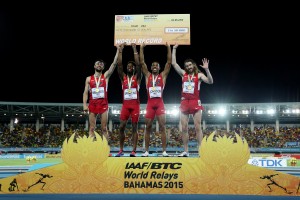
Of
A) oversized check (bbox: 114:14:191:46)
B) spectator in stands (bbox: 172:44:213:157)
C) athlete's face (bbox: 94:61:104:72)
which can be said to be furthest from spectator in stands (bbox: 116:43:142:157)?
oversized check (bbox: 114:14:191:46)

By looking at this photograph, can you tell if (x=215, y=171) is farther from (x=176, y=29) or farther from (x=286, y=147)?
(x=286, y=147)

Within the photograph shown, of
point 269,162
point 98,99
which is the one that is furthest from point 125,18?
point 269,162

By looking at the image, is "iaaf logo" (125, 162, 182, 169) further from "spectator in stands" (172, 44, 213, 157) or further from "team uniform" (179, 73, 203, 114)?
"team uniform" (179, 73, 203, 114)

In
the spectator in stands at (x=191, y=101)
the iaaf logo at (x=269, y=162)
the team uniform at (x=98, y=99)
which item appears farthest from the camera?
the iaaf logo at (x=269, y=162)

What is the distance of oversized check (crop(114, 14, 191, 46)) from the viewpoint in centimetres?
1134

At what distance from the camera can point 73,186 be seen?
664 cm

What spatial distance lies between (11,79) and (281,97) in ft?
154

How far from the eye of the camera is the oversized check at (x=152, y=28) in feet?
37.2

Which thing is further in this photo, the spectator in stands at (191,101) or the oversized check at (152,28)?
the oversized check at (152,28)

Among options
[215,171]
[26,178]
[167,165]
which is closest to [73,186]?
[26,178]

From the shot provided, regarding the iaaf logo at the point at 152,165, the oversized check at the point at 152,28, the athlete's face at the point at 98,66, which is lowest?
the iaaf logo at the point at 152,165

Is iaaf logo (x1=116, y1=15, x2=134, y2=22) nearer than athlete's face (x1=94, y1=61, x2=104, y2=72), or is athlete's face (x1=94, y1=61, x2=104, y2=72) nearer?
athlete's face (x1=94, y1=61, x2=104, y2=72)

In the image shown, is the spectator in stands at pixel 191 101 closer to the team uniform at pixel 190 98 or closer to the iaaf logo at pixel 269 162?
the team uniform at pixel 190 98

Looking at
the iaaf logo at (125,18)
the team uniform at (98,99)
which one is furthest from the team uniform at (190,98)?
the iaaf logo at (125,18)
